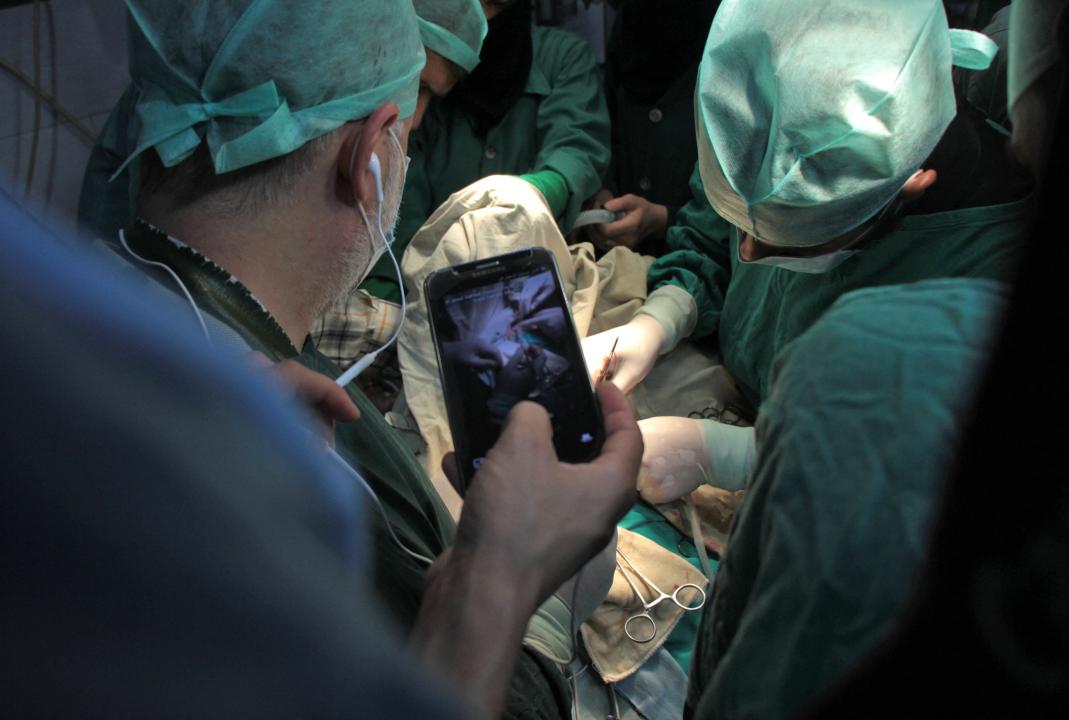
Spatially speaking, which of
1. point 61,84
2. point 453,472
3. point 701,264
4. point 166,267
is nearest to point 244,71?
point 166,267

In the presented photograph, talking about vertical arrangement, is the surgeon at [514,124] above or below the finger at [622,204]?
above

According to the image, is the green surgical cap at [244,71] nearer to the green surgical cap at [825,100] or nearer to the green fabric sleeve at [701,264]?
the green surgical cap at [825,100]

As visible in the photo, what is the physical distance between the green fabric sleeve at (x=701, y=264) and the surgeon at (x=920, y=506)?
1.07 m

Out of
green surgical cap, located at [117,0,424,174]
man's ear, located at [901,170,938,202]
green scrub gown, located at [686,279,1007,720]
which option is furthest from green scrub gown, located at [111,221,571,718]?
man's ear, located at [901,170,938,202]

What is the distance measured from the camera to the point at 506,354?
72cm

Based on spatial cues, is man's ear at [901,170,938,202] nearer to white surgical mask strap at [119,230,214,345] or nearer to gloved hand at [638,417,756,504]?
gloved hand at [638,417,756,504]

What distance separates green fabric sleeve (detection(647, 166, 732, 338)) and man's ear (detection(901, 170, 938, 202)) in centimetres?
54

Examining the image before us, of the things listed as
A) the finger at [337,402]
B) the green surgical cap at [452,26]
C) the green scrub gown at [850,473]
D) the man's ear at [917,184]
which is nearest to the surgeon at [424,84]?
the green surgical cap at [452,26]

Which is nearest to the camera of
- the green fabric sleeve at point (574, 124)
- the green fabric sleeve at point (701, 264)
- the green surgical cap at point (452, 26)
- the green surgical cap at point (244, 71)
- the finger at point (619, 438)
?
the finger at point (619, 438)

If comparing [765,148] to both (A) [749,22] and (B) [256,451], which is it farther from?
(B) [256,451]

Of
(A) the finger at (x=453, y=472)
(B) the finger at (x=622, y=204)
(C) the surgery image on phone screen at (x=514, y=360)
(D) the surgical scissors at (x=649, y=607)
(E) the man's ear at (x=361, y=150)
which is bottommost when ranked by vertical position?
(D) the surgical scissors at (x=649, y=607)

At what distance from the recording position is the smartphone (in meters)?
0.69

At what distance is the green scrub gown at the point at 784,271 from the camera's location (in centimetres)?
46

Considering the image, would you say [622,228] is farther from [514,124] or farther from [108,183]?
[108,183]
